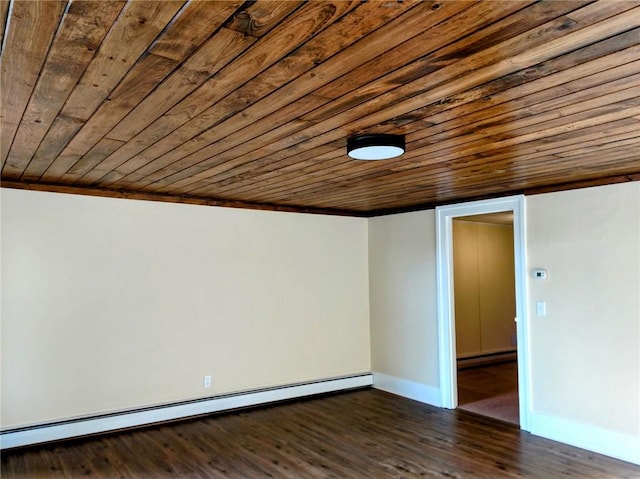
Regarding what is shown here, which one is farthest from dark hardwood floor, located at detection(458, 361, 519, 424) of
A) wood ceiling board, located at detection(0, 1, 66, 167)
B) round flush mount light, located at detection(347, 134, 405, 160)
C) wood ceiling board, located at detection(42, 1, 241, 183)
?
wood ceiling board, located at detection(0, 1, 66, 167)

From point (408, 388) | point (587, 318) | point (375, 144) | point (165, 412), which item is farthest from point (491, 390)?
point (375, 144)

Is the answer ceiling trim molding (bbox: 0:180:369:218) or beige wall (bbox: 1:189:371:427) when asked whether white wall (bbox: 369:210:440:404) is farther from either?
ceiling trim molding (bbox: 0:180:369:218)

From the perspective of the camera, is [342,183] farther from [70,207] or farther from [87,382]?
[87,382]

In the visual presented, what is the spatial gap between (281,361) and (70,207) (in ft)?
8.86

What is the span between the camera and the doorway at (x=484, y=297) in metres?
7.05

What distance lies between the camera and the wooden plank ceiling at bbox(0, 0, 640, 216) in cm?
141

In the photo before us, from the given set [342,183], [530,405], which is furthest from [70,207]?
[530,405]

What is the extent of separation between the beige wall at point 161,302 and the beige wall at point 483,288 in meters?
1.99

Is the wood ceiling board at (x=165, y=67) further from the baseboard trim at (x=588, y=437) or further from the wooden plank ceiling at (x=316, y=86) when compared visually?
the baseboard trim at (x=588, y=437)

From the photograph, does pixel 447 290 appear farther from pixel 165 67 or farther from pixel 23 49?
pixel 23 49

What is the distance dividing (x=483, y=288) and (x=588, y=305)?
3.54 meters

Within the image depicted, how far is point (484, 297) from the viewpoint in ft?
24.3

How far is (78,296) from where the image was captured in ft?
13.7

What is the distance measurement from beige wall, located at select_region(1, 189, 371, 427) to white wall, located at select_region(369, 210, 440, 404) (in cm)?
28
